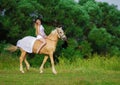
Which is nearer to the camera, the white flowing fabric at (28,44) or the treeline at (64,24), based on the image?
the white flowing fabric at (28,44)

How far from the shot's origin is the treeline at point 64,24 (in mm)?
33166

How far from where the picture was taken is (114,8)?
39.7 metres

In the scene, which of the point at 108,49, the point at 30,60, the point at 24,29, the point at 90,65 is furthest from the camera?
the point at 108,49

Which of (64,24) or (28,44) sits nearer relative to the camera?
(28,44)

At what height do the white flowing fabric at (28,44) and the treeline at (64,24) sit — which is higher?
the white flowing fabric at (28,44)

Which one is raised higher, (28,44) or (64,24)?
(28,44)

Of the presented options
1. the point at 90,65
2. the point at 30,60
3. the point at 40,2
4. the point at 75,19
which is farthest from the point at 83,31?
the point at 90,65

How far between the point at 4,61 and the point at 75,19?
11.9m

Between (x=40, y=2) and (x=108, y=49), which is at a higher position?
(x=40, y=2)

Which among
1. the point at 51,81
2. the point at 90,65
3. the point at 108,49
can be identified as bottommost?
the point at 108,49

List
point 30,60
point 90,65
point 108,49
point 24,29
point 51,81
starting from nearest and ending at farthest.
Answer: point 51,81, point 90,65, point 30,60, point 24,29, point 108,49

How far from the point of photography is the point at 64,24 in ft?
113

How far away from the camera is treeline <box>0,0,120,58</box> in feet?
109

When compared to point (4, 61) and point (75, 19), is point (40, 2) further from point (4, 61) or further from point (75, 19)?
point (4, 61)
